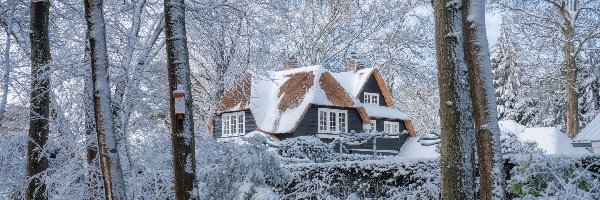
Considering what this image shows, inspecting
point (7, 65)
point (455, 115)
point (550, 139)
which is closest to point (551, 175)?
point (455, 115)

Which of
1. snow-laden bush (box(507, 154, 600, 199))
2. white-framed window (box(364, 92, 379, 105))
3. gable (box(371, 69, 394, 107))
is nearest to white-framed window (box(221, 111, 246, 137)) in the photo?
white-framed window (box(364, 92, 379, 105))

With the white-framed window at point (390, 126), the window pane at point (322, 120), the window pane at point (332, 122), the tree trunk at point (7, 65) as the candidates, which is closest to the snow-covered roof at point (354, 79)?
the window pane at point (332, 122)

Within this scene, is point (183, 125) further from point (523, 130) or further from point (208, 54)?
point (523, 130)

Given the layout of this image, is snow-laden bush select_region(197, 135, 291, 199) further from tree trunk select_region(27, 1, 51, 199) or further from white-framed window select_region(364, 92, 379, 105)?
white-framed window select_region(364, 92, 379, 105)

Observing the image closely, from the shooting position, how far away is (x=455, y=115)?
6.75 metres

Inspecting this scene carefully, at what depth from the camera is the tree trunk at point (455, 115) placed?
6727 mm

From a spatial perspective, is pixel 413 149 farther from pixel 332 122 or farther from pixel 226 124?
pixel 226 124

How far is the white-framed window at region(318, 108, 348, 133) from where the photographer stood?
2959cm

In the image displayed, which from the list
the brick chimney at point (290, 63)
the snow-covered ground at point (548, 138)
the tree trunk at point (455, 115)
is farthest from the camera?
the brick chimney at point (290, 63)

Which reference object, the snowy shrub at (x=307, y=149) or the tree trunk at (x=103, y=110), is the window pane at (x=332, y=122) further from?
the tree trunk at (x=103, y=110)

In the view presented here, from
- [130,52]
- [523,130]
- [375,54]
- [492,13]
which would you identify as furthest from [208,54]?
[375,54]

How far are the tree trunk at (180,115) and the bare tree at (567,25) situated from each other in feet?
62.5

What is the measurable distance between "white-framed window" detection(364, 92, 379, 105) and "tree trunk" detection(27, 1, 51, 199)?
82.3 feet

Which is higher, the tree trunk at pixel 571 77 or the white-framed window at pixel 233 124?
the tree trunk at pixel 571 77
